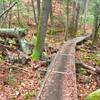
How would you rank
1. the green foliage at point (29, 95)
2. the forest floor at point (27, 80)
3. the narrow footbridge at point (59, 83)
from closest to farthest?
the narrow footbridge at point (59, 83)
the green foliage at point (29, 95)
the forest floor at point (27, 80)

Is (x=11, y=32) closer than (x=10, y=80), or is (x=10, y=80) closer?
(x=10, y=80)

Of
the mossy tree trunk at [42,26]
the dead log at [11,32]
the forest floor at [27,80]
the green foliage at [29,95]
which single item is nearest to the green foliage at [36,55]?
the mossy tree trunk at [42,26]

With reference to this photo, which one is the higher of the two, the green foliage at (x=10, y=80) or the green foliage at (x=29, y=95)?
the green foliage at (x=10, y=80)

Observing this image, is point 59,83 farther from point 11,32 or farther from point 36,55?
point 11,32

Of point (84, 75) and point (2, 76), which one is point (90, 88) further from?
point (2, 76)

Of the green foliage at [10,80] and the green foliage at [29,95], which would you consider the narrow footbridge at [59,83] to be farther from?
the green foliage at [10,80]

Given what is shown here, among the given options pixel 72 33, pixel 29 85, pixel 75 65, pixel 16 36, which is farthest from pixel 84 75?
pixel 72 33

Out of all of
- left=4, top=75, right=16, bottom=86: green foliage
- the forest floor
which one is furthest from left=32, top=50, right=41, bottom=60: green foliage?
left=4, top=75, right=16, bottom=86: green foliage

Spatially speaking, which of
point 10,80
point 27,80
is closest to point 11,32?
point 27,80

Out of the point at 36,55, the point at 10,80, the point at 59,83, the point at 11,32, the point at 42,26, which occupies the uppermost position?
the point at 42,26

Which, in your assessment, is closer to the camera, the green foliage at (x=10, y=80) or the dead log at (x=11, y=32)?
the green foliage at (x=10, y=80)

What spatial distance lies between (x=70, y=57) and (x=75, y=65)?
2.36m

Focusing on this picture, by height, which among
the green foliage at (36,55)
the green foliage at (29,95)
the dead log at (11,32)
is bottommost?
the green foliage at (29,95)

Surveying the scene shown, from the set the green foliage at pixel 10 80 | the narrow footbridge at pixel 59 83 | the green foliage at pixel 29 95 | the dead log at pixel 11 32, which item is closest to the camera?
the narrow footbridge at pixel 59 83
